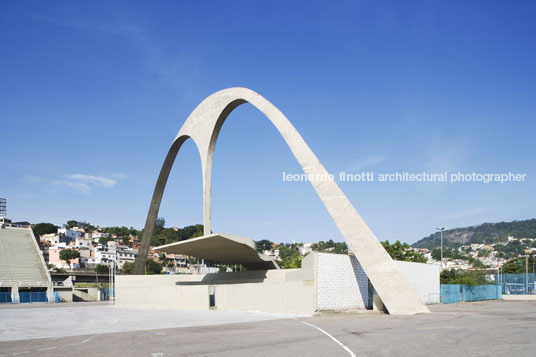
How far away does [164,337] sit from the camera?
13695 millimetres

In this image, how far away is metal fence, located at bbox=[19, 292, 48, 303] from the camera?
53034 millimetres

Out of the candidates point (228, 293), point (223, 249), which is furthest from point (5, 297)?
point (228, 293)

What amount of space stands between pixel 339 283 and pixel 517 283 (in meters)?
37.9

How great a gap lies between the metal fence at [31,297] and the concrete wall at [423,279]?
43.4 metres

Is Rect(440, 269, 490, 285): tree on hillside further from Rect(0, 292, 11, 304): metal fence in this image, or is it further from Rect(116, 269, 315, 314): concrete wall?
Rect(0, 292, 11, 304): metal fence

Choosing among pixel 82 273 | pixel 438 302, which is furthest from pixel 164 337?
pixel 82 273

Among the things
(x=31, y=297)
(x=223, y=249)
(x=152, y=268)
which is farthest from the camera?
(x=152, y=268)

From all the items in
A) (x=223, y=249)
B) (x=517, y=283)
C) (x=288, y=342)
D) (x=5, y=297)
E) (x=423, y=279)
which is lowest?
(x=5, y=297)

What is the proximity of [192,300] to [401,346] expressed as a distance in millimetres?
22820

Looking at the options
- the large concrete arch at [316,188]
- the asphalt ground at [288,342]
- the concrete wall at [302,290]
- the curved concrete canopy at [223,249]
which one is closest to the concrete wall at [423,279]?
the concrete wall at [302,290]

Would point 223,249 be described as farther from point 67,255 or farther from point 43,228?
point 43,228

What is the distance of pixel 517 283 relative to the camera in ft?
175

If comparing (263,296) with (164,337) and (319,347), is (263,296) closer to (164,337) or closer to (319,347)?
(164,337)

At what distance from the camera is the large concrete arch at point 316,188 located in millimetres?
22125
